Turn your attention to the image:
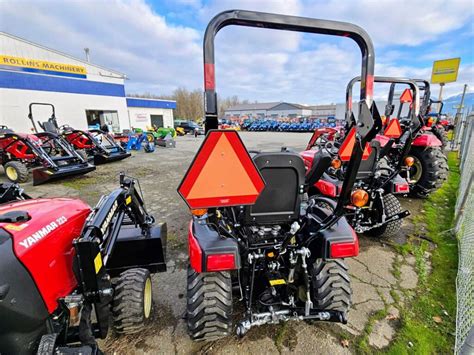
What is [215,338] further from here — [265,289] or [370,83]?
[370,83]

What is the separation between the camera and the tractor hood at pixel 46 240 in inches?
50.3

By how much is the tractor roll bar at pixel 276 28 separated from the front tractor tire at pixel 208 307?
3.75 feet

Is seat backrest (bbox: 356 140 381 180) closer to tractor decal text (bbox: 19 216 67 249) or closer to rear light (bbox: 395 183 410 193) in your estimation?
rear light (bbox: 395 183 410 193)

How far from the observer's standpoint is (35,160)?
7.06m

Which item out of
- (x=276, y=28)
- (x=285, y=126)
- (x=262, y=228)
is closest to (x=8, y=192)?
(x=262, y=228)

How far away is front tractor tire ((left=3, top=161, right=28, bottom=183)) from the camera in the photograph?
6.59 m

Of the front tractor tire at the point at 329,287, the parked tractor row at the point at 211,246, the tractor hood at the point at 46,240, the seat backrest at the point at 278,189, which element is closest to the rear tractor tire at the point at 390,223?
the parked tractor row at the point at 211,246

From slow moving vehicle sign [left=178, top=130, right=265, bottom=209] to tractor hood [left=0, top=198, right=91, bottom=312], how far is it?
0.82 meters

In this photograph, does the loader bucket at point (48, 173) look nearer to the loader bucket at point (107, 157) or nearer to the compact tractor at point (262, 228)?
the loader bucket at point (107, 157)

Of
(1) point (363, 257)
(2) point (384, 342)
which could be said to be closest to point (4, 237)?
(2) point (384, 342)

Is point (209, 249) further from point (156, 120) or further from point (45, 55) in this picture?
point (156, 120)

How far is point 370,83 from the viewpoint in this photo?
1.43 meters

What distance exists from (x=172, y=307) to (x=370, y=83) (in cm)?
242

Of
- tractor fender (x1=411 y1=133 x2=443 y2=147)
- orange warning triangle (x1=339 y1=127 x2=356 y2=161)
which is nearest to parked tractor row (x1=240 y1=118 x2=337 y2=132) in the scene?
tractor fender (x1=411 y1=133 x2=443 y2=147)
